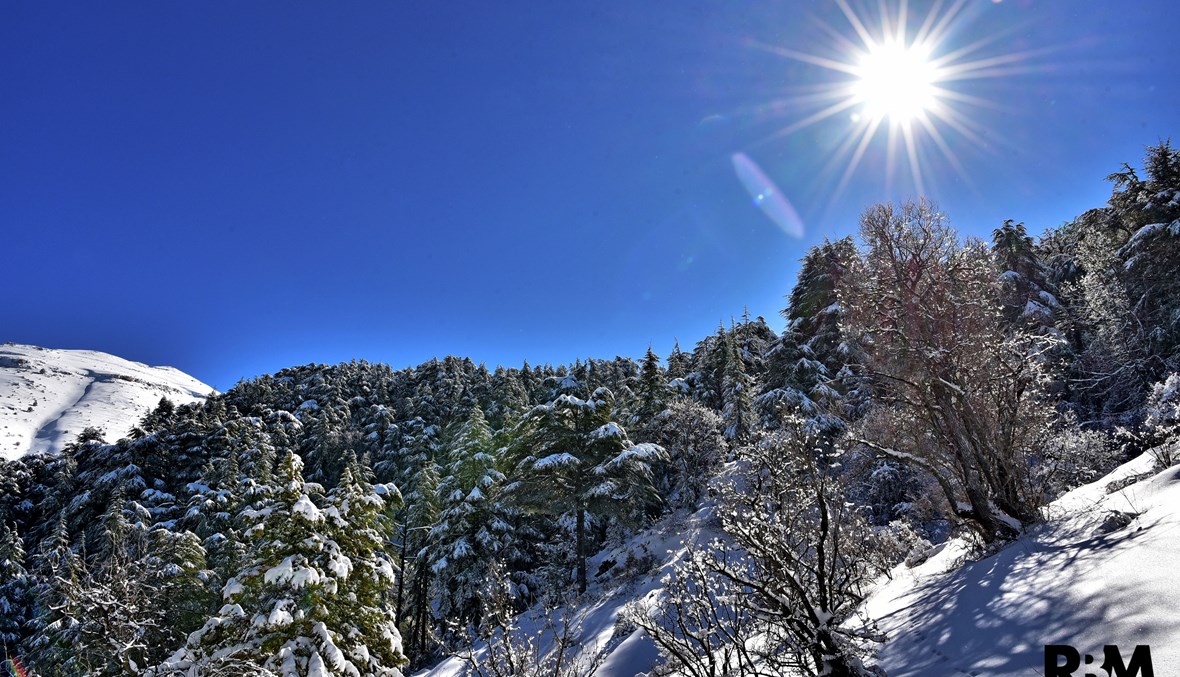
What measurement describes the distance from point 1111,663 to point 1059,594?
2.54m

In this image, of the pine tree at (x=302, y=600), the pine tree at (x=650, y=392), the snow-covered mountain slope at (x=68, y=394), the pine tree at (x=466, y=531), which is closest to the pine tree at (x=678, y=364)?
the pine tree at (x=650, y=392)

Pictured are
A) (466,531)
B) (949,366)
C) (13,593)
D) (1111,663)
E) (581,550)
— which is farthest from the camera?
(13,593)

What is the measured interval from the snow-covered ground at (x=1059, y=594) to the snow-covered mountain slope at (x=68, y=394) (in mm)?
121540

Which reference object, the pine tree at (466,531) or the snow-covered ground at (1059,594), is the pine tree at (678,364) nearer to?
the pine tree at (466,531)

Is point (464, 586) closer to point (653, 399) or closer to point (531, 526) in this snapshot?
point (531, 526)

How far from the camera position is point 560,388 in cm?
2312

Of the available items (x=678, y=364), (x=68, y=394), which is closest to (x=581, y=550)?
(x=678, y=364)

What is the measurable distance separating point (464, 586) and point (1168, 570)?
23.9 meters

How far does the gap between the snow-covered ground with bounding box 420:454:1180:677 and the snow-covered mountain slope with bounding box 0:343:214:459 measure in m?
122

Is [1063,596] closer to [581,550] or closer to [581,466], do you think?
[581,466]

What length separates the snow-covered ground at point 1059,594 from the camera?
3.94 meters

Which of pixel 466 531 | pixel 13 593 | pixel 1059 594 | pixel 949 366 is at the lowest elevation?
pixel 1059 594

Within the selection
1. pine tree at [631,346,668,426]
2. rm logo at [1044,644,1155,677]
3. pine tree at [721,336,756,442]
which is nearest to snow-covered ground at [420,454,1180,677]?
rm logo at [1044,644,1155,677]

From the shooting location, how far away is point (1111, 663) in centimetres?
308
